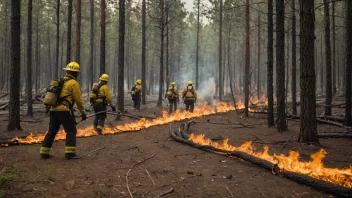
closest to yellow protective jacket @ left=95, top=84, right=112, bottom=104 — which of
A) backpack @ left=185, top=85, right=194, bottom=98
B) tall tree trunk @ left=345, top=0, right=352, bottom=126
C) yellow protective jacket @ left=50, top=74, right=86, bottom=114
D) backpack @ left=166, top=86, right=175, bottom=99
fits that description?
yellow protective jacket @ left=50, top=74, right=86, bottom=114

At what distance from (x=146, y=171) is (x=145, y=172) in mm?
68

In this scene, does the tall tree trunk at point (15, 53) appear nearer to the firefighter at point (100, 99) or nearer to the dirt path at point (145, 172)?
the firefighter at point (100, 99)

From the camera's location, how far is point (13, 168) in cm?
543

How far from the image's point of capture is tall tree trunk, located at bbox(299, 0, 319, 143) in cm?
774

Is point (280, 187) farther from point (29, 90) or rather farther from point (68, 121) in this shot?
point (29, 90)

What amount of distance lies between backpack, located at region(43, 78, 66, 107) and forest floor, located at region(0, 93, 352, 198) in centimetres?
132

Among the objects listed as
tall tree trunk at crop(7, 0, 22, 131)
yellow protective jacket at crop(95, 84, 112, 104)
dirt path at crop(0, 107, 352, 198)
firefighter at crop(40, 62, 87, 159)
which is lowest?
dirt path at crop(0, 107, 352, 198)

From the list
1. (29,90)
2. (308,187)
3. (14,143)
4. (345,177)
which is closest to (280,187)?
(308,187)

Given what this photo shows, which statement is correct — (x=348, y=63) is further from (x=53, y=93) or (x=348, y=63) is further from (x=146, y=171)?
(x=53, y=93)

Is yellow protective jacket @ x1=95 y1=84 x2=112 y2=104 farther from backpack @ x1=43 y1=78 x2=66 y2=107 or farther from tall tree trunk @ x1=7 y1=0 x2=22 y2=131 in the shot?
backpack @ x1=43 y1=78 x2=66 y2=107

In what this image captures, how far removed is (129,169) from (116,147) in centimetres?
252

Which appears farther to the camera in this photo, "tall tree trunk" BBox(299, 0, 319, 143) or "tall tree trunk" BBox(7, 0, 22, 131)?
"tall tree trunk" BBox(7, 0, 22, 131)

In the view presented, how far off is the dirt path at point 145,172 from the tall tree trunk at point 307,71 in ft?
1.84

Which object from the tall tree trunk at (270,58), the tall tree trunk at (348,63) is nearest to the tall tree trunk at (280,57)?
the tall tree trunk at (270,58)
